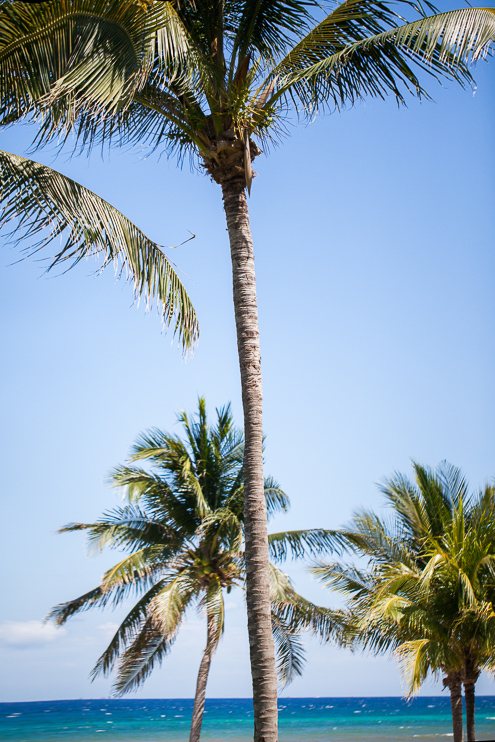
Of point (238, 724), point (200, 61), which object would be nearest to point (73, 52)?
point (200, 61)

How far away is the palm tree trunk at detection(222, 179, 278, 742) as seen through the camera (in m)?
5.58

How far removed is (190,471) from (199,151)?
A: 970 cm

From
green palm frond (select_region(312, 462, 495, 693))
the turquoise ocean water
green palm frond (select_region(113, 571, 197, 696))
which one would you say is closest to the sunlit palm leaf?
green palm frond (select_region(312, 462, 495, 693))

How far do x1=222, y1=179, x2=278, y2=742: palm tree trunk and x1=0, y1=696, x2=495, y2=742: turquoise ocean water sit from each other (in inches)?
1780

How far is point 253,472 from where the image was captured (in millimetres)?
6324

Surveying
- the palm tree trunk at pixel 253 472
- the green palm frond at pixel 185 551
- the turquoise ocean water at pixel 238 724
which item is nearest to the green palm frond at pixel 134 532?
the green palm frond at pixel 185 551

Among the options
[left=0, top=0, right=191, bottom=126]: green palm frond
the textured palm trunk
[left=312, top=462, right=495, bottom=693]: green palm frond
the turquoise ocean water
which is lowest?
the turquoise ocean water

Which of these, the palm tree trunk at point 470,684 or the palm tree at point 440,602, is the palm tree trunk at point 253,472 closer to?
the palm tree at point 440,602

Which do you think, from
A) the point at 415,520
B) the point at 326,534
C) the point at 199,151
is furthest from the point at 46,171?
the point at 415,520

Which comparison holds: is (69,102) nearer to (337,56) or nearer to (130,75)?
(130,75)

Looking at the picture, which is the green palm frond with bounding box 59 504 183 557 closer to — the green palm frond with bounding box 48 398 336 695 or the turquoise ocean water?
the green palm frond with bounding box 48 398 336 695

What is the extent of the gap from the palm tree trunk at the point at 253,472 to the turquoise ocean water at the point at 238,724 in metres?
45.2

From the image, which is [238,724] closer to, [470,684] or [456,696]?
[456,696]

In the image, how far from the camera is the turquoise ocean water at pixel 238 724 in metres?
51.1
